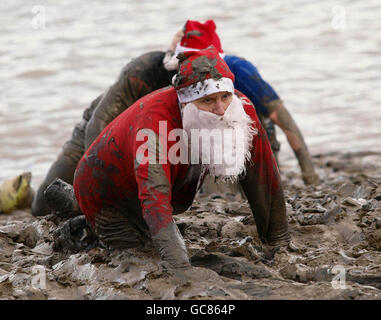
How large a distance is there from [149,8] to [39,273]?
13.4 m

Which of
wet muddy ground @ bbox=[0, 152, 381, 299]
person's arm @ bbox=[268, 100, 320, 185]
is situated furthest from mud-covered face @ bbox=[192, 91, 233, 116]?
person's arm @ bbox=[268, 100, 320, 185]

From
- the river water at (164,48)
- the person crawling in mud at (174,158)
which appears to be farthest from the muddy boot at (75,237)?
the river water at (164,48)

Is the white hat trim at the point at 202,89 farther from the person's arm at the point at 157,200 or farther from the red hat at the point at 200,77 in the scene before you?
the person's arm at the point at 157,200

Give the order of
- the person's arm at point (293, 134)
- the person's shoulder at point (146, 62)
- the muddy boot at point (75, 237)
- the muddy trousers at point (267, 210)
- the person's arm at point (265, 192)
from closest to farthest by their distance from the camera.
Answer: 1. the person's arm at point (265, 192)
2. the muddy trousers at point (267, 210)
3. the muddy boot at point (75, 237)
4. the person's shoulder at point (146, 62)
5. the person's arm at point (293, 134)

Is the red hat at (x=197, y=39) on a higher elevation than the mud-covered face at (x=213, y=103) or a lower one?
higher

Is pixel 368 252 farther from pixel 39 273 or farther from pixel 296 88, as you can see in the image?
pixel 296 88

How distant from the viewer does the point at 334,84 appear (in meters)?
12.2

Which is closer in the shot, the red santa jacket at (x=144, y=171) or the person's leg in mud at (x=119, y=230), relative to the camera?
the red santa jacket at (x=144, y=171)

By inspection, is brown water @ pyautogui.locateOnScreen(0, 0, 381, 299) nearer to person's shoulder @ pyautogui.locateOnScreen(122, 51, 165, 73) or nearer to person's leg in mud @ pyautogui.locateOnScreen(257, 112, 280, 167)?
person's leg in mud @ pyautogui.locateOnScreen(257, 112, 280, 167)

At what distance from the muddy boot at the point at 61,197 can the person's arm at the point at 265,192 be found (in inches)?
51.9

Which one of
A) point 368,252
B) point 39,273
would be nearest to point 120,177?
point 39,273

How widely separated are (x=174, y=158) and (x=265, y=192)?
762 millimetres

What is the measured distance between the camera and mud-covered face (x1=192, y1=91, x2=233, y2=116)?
4211 mm

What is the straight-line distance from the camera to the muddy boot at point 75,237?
5.13m
